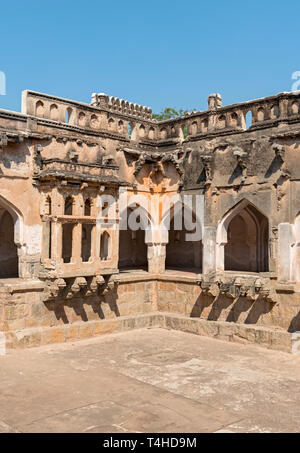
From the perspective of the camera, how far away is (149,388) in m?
7.16

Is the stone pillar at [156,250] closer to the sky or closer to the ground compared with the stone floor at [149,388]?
closer to the sky

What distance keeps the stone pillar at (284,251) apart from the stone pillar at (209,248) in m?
1.73

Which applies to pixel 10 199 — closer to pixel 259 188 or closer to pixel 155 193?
pixel 155 193

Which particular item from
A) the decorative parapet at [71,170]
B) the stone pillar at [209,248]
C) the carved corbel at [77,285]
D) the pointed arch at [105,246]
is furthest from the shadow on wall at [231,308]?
the decorative parapet at [71,170]

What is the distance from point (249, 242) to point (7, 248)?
6.85 meters

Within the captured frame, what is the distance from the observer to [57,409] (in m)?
6.18

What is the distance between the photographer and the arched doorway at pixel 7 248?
1209 cm

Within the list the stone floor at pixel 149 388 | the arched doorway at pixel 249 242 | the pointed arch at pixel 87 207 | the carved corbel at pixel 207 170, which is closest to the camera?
the stone floor at pixel 149 388

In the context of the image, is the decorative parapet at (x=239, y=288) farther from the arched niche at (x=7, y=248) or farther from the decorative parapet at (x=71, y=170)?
the arched niche at (x=7, y=248)

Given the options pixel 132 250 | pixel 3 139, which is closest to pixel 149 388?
pixel 3 139

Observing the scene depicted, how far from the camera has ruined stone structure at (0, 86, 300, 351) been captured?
32.2ft

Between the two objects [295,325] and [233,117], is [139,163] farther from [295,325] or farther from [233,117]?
[295,325]

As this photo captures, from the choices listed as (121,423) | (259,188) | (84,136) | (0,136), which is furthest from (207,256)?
(121,423)

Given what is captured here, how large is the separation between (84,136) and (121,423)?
7124 millimetres
